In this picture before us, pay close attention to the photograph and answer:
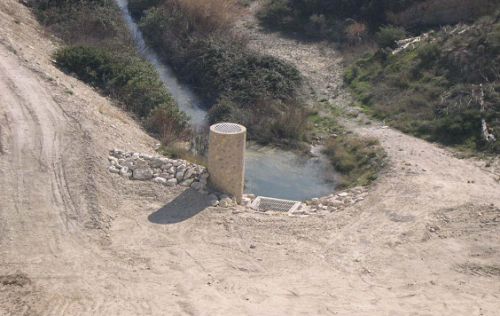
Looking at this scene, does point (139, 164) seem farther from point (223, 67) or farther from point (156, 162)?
point (223, 67)

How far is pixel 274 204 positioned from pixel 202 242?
11.1 feet

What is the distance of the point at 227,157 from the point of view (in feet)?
50.4

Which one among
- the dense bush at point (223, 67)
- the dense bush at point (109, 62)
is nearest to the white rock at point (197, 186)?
the dense bush at point (109, 62)

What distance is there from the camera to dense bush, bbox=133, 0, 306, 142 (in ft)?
76.4

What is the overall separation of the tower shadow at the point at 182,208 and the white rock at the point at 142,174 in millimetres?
923

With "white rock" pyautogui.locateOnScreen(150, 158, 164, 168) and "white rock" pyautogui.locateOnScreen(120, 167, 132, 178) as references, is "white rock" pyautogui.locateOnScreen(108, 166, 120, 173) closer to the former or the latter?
"white rock" pyautogui.locateOnScreen(120, 167, 132, 178)

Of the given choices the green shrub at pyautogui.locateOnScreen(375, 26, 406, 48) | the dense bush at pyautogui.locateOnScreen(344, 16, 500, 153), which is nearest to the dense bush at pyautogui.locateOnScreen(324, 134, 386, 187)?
the dense bush at pyautogui.locateOnScreen(344, 16, 500, 153)

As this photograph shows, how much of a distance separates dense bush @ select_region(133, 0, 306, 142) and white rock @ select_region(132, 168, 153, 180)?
701cm

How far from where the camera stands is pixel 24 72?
64.1ft

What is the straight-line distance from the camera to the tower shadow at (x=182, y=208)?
1472 cm

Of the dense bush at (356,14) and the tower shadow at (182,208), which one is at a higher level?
the dense bush at (356,14)

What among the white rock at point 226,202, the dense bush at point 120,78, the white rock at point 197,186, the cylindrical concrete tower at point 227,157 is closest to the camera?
the cylindrical concrete tower at point 227,157

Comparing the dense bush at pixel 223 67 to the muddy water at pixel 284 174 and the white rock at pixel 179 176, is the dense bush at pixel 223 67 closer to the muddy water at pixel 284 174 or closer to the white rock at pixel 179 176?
the muddy water at pixel 284 174

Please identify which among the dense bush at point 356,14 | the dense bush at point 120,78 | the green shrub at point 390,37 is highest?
the dense bush at point 356,14
